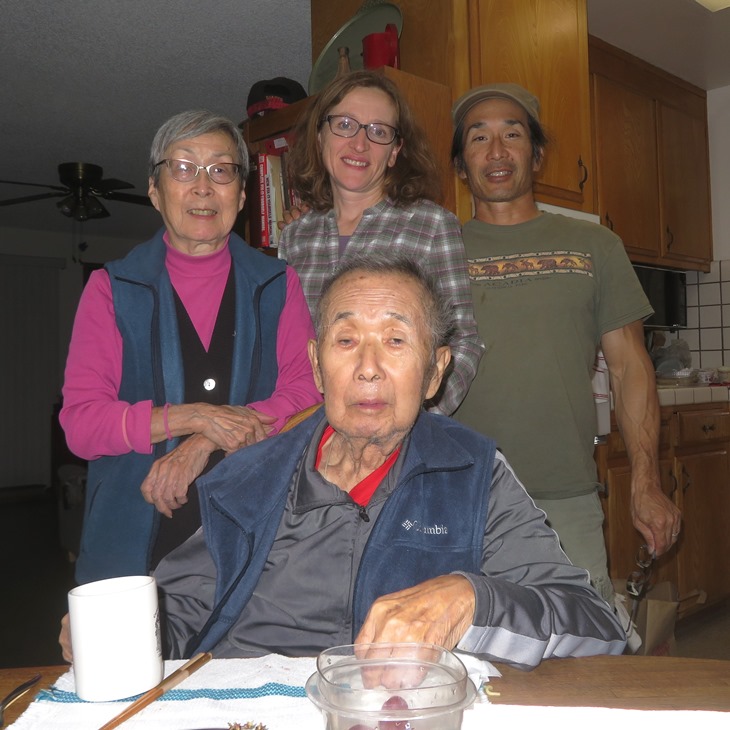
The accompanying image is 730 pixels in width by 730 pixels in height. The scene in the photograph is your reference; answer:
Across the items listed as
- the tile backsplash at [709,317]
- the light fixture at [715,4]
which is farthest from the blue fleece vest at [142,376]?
the tile backsplash at [709,317]

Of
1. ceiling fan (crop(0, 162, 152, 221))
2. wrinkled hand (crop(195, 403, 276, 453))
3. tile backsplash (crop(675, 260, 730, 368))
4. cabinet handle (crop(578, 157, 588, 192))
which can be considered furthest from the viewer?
ceiling fan (crop(0, 162, 152, 221))

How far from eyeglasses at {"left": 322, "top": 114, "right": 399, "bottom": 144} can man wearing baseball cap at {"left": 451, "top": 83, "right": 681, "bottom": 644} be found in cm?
32

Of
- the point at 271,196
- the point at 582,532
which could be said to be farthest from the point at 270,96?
the point at 582,532

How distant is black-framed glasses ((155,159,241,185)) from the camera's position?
1630mm

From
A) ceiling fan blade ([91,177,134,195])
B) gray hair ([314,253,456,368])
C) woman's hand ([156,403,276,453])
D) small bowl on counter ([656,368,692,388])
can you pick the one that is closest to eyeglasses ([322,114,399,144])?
gray hair ([314,253,456,368])

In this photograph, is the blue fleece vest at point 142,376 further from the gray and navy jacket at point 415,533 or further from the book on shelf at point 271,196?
the book on shelf at point 271,196

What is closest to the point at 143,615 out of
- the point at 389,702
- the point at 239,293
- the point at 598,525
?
the point at 389,702

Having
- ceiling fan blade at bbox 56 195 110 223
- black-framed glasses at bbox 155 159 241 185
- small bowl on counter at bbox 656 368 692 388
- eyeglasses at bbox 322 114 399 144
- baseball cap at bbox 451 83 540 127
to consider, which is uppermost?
ceiling fan blade at bbox 56 195 110 223

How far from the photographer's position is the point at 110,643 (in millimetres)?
813

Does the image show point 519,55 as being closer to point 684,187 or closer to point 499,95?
point 499,95

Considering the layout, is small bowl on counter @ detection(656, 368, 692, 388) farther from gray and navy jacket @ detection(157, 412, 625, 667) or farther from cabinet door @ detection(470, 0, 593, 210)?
gray and navy jacket @ detection(157, 412, 625, 667)

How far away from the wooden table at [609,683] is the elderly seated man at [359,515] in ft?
0.32

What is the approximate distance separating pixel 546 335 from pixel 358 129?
2.33 feet

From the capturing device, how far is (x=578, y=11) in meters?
3.03
